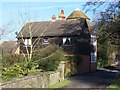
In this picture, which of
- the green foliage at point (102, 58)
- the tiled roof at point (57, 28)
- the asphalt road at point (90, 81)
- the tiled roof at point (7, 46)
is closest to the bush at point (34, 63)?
the tiled roof at point (7, 46)

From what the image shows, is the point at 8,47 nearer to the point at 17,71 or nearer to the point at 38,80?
the point at 17,71

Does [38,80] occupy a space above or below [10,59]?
below

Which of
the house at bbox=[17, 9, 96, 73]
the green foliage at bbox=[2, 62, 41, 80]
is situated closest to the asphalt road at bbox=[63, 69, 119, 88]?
the green foliage at bbox=[2, 62, 41, 80]

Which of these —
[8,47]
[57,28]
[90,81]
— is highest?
[57,28]

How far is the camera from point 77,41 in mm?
40250

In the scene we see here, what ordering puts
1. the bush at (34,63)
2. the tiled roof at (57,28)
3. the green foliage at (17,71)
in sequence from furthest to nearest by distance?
the tiled roof at (57,28)
the bush at (34,63)
the green foliage at (17,71)

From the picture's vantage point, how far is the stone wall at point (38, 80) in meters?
14.9

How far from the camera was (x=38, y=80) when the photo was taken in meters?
19.0

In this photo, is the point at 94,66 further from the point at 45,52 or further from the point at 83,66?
the point at 45,52

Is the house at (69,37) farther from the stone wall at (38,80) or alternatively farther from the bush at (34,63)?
the stone wall at (38,80)

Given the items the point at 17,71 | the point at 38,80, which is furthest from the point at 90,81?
the point at 17,71

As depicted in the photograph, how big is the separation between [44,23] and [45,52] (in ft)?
66.8

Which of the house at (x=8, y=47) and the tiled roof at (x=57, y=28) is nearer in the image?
the house at (x=8, y=47)

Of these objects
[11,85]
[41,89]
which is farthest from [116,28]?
[11,85]
